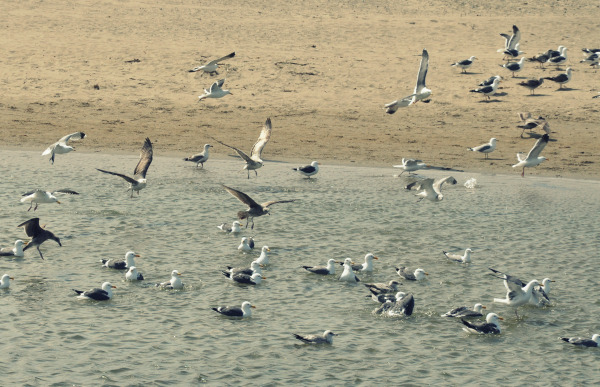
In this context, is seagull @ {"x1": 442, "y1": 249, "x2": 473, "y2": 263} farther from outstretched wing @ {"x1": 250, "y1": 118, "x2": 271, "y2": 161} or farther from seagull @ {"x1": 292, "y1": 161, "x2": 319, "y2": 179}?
outstretched wing @ {"x1": 250, "y1": 118, "x2": 271, "y2": 161}

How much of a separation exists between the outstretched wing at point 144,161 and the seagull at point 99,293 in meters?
7.76

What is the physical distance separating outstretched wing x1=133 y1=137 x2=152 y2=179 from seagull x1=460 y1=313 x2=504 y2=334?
11.6 metres

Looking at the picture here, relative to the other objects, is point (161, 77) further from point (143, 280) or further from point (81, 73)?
point (143, 280)

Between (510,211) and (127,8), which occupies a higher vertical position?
(127,8)

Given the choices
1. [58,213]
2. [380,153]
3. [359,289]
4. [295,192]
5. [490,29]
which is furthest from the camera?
[490,29]

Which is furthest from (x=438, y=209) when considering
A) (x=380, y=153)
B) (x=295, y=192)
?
(x=380, y=153)

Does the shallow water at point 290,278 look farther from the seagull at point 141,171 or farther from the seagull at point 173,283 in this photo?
the seagull at point 141,171

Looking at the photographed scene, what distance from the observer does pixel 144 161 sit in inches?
976

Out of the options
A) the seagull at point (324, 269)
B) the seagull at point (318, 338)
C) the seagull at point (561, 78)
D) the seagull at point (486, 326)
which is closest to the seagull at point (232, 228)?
the seagull at point (324, 269)

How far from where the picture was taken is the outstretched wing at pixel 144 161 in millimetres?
24359

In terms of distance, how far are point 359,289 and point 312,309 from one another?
6.13ft

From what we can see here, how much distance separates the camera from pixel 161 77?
37.1m

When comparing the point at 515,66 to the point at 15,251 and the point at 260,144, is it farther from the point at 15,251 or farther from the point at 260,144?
the point at 15,251

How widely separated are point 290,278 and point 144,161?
792cm
